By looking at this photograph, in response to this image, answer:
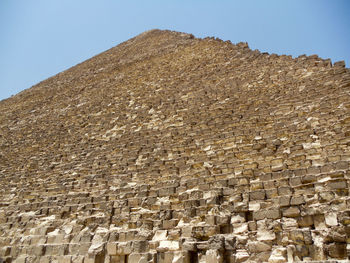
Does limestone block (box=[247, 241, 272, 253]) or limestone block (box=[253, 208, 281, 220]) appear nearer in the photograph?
limestone block (box=[247, 241, 272, 253])

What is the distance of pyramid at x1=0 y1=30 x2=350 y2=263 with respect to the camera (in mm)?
3270

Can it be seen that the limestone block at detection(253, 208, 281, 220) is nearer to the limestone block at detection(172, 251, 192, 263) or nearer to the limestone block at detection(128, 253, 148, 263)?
the limestone block at detection(172, 251, 192, 263)

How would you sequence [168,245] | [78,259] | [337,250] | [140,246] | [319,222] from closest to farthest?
1. [337,250]
2. [319,222]
3. [168,245]
4. [140,246]
5. [78,259]

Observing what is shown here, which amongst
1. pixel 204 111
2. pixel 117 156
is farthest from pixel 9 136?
pixel 204 111

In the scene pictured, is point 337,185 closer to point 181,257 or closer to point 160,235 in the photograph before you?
point 181,257

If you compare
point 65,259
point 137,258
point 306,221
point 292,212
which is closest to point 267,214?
point 292,212

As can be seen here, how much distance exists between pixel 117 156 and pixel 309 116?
3.50 m

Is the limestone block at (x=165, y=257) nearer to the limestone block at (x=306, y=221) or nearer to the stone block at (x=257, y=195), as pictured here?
the stone block at (x=257, y=195)

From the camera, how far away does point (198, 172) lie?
4.57m

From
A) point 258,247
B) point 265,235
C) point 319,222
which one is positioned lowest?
point 258,247

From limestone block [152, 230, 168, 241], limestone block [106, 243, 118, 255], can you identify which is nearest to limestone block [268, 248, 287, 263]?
limestone block [152, 230, 168, 241]

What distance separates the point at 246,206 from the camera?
3553mm

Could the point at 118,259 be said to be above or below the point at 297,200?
below

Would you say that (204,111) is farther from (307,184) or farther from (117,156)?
(307,184)
